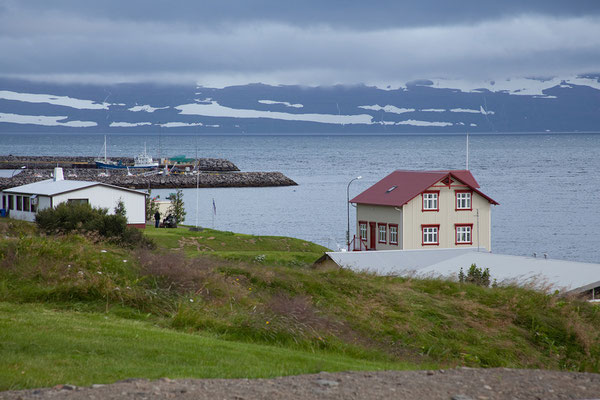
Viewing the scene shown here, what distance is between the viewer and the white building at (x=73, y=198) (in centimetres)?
5762

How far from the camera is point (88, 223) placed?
118ft

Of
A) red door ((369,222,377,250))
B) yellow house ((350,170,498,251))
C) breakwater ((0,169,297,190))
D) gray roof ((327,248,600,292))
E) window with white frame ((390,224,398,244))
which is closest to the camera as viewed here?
gray roof ((327,248,600,292))

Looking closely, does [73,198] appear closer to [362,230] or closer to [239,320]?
[362,230]

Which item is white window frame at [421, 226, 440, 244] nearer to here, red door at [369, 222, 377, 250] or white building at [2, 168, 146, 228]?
red door at [369, 222, 377, 250]

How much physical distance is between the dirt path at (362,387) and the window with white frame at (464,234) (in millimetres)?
42198

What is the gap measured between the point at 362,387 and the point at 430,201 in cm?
4291

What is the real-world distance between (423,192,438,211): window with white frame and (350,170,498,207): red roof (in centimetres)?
72

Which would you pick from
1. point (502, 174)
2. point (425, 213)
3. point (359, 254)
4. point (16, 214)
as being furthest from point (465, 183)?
point (502, 174)

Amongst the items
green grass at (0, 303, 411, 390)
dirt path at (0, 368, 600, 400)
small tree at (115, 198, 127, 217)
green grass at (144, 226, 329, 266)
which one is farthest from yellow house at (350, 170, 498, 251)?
dirt path at (0, 368, 600, 400)

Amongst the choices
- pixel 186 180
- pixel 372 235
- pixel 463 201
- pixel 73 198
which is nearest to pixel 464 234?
pixel 463 201

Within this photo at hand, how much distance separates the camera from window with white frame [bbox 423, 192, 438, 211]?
5097 cm

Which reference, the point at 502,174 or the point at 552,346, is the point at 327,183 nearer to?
the point at 502,174

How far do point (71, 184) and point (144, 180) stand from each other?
283 ft

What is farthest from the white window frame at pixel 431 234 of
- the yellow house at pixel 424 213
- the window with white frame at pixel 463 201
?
the window with white frame at pixel 463 201
